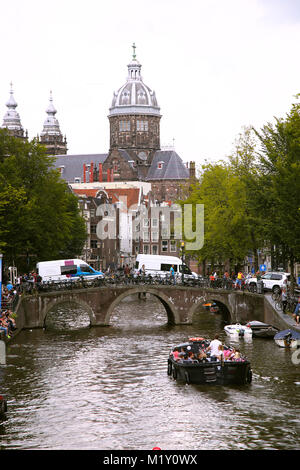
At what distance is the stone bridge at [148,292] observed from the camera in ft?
207

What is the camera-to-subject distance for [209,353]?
4288 centimetres

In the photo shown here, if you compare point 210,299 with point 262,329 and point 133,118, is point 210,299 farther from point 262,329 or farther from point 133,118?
point 133,118

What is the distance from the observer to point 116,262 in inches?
5389

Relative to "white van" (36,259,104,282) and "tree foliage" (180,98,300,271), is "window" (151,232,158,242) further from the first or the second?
"white van" (36,259,104,282)

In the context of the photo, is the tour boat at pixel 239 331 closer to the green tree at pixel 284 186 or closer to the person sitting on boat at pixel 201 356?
the green tree at pixel 284 186

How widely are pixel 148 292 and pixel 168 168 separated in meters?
131

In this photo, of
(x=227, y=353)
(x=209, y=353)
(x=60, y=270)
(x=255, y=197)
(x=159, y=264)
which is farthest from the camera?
(x=159, y=264)

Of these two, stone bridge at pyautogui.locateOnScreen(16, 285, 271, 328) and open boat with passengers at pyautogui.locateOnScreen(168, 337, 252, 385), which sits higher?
stone bridge at pyautogui.locateOnScreen(16, 285, 271, 328)

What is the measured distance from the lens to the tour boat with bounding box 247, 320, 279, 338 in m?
57.0

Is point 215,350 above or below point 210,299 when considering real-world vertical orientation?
below

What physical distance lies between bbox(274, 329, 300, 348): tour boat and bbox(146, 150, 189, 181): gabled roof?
143475 mm

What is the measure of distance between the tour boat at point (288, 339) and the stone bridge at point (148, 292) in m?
10.2

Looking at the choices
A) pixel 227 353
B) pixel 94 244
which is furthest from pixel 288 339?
pixel 94 244

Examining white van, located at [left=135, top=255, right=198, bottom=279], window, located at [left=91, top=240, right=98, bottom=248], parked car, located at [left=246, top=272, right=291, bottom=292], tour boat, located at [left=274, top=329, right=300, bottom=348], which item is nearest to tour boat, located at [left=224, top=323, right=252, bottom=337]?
tour boat, located at [left=274, top=329, right=300, bottom=348]
